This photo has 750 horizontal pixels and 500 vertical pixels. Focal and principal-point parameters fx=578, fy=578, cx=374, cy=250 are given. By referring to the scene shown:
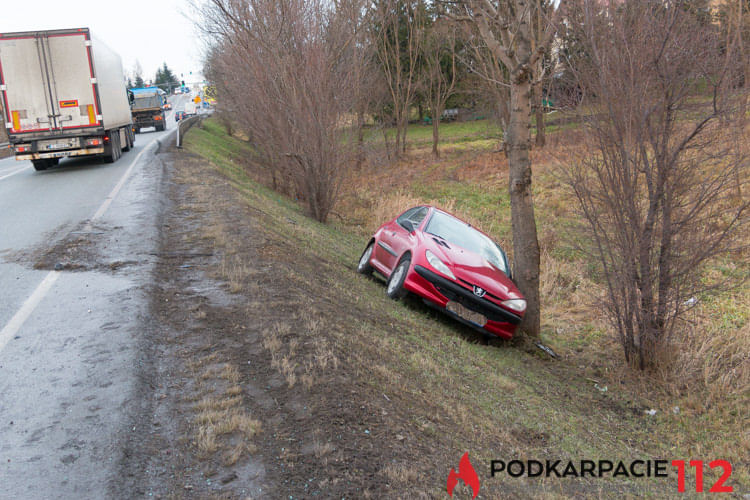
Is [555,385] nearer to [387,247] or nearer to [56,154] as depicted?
[387,247]

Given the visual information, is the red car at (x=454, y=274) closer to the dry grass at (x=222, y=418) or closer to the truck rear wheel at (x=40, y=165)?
the dry grass at (x=222, y=418)

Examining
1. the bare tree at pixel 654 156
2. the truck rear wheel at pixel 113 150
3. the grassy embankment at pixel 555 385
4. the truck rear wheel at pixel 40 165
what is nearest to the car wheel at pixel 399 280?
the grassy embankment at pixel 555 385

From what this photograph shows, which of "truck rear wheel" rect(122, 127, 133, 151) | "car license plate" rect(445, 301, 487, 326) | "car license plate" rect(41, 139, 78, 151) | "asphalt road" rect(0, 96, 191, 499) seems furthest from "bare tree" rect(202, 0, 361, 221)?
"truck rear wheel" rect(122, 127, 133, 151)

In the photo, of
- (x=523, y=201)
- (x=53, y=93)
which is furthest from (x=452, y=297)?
(x=53, y=93)

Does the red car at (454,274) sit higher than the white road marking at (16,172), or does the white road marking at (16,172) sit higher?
the white road marking at (16,172)

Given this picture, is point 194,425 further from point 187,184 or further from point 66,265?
point 187,184

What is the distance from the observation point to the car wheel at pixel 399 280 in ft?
26.7

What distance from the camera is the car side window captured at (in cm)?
920

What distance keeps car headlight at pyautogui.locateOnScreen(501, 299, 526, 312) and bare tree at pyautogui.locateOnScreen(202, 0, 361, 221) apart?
753 centimetres

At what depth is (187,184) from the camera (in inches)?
573

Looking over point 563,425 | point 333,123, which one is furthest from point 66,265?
point 333,123

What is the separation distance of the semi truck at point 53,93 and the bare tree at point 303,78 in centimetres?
465

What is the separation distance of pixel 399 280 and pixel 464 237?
145 cm

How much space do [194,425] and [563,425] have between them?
142 inches
